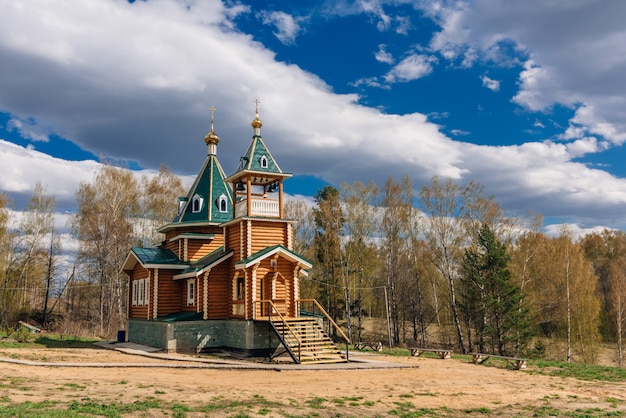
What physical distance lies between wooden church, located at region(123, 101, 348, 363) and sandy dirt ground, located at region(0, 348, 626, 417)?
10.7 feet

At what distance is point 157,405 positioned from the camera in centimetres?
1066

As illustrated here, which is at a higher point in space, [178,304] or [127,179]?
[127,179]

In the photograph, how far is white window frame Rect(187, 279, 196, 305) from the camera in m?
24.2

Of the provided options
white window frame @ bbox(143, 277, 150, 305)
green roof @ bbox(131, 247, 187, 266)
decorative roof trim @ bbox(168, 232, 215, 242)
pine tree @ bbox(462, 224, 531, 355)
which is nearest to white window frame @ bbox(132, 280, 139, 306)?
white window frame @ bbox(143, 277, 150, 305)

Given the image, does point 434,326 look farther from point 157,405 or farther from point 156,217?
point 157,405

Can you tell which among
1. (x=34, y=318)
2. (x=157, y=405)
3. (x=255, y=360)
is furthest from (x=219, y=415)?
(x=34, y=318)

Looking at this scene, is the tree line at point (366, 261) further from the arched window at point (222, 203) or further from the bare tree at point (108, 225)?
the arched window at point (222, 203)

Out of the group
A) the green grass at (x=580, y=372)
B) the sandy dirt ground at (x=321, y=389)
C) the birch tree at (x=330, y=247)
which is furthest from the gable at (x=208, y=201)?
the green grass at (x=580, y=372)

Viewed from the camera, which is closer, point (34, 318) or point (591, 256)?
point (34, 318)

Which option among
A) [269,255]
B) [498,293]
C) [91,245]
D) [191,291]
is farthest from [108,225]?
[498,293]

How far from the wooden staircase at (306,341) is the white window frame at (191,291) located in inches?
212

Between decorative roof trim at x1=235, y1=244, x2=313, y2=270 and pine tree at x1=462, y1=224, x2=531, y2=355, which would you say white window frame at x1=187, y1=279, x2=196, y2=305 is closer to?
decorative roof trim at x1=235, y1=244, x2=313, y2=270

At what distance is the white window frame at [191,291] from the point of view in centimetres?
2419

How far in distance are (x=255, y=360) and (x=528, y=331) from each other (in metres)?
17.4
